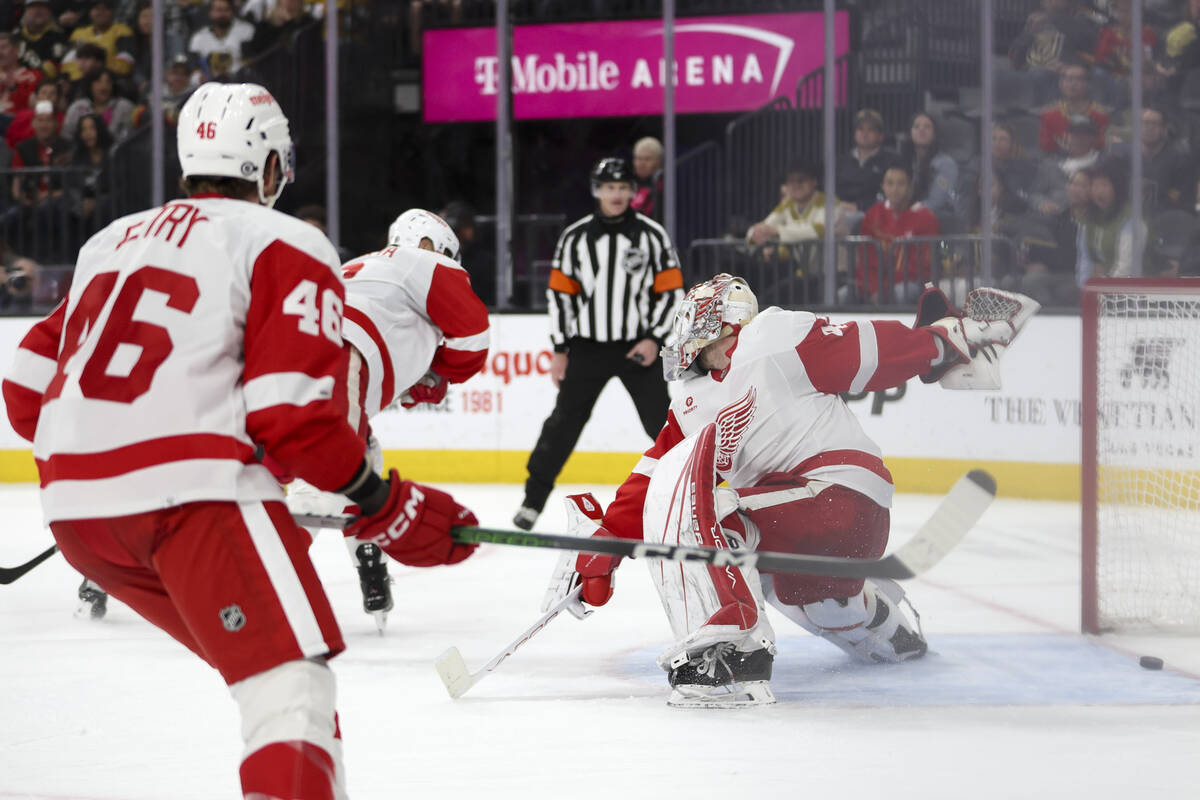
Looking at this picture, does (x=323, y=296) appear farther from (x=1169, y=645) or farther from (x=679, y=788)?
(x=1169, y=645)

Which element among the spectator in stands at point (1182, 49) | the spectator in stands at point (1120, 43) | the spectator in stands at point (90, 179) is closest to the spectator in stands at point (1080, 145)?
the spectator in stands at point (1120, 43)

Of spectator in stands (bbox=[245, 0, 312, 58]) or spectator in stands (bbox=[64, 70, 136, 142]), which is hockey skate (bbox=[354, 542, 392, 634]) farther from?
spectator in stands (bbox=[245, 0, 312, 58])

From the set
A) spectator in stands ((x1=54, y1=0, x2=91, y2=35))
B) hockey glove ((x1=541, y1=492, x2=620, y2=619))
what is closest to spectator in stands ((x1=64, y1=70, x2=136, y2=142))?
spectator in stands ((x1=54, y1=0, x2=91, y2=35))

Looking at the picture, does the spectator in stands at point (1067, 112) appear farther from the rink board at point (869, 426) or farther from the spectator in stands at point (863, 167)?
the rink board at point (869, 426)

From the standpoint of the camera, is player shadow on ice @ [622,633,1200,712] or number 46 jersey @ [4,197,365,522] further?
player shadow on ice @ [622,633,1200,712]

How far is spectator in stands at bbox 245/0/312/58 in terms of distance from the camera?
26.4ft

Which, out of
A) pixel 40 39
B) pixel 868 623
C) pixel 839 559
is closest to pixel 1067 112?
pixel 868 623

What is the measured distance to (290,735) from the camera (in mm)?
A: 1402

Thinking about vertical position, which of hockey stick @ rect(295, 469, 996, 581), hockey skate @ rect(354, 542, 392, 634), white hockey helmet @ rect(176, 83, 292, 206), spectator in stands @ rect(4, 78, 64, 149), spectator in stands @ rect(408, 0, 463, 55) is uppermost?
spectator in stands @ rect(408, 0, 463, 55)

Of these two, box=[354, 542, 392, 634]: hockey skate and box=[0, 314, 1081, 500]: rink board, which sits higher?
box=[0, 314, 1081, 500]: rink board

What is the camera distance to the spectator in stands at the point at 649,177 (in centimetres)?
650

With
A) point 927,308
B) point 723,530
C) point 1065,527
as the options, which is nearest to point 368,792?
point 723,530

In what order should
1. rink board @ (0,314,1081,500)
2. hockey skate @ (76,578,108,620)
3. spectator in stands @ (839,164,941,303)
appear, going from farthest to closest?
1. spectator in stands @ (839,164,941,303)
2. rink board @ (0,314,1081,500)
3. hockey skate @ (76,578,108,620)

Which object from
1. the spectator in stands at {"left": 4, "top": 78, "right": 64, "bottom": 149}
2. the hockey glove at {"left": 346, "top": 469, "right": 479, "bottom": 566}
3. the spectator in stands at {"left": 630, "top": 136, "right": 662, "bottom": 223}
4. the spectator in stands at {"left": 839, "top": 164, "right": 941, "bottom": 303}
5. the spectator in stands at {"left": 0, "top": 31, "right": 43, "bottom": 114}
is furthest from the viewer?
the spectator in stands at {"left": 0, "top": 31, "right": 43, "bottom": 114}
